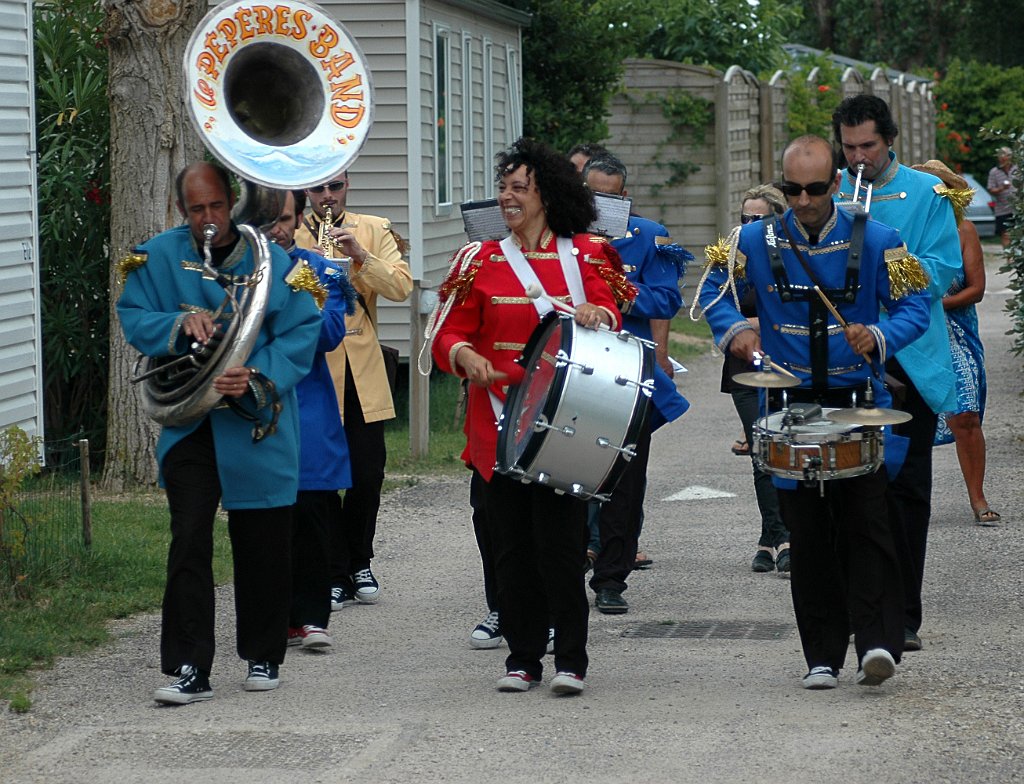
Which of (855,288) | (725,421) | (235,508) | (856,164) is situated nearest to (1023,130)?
(725,421)

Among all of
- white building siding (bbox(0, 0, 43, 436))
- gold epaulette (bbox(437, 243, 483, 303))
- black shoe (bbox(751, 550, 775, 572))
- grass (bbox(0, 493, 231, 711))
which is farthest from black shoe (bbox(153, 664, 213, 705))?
white building siding (bbox(0, 0, 43, 436))

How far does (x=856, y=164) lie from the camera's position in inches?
265

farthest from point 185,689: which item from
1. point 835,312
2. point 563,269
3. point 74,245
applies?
point 74,245

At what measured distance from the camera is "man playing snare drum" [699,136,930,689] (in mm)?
5863

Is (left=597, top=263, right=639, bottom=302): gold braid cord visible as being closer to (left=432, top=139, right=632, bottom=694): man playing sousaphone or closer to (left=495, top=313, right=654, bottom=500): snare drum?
(left=432, top=139, right=632, bottom=694): man playing sousaphone

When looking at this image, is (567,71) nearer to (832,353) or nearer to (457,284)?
(457,284)

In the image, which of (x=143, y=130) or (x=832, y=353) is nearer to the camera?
(x=832, y=353)

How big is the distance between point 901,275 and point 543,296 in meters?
1.23

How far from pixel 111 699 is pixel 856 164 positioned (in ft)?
11.3

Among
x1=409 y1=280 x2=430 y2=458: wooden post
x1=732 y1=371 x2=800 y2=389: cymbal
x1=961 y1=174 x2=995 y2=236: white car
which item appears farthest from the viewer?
x1=961 y1=174 x2=995 y2=236: white car

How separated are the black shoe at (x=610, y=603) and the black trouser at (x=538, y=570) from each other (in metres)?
1.25

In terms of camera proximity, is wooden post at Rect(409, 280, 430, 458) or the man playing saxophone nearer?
the man playing saxophone

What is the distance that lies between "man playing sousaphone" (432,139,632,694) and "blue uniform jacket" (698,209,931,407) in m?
0.55

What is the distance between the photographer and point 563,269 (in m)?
6.05
